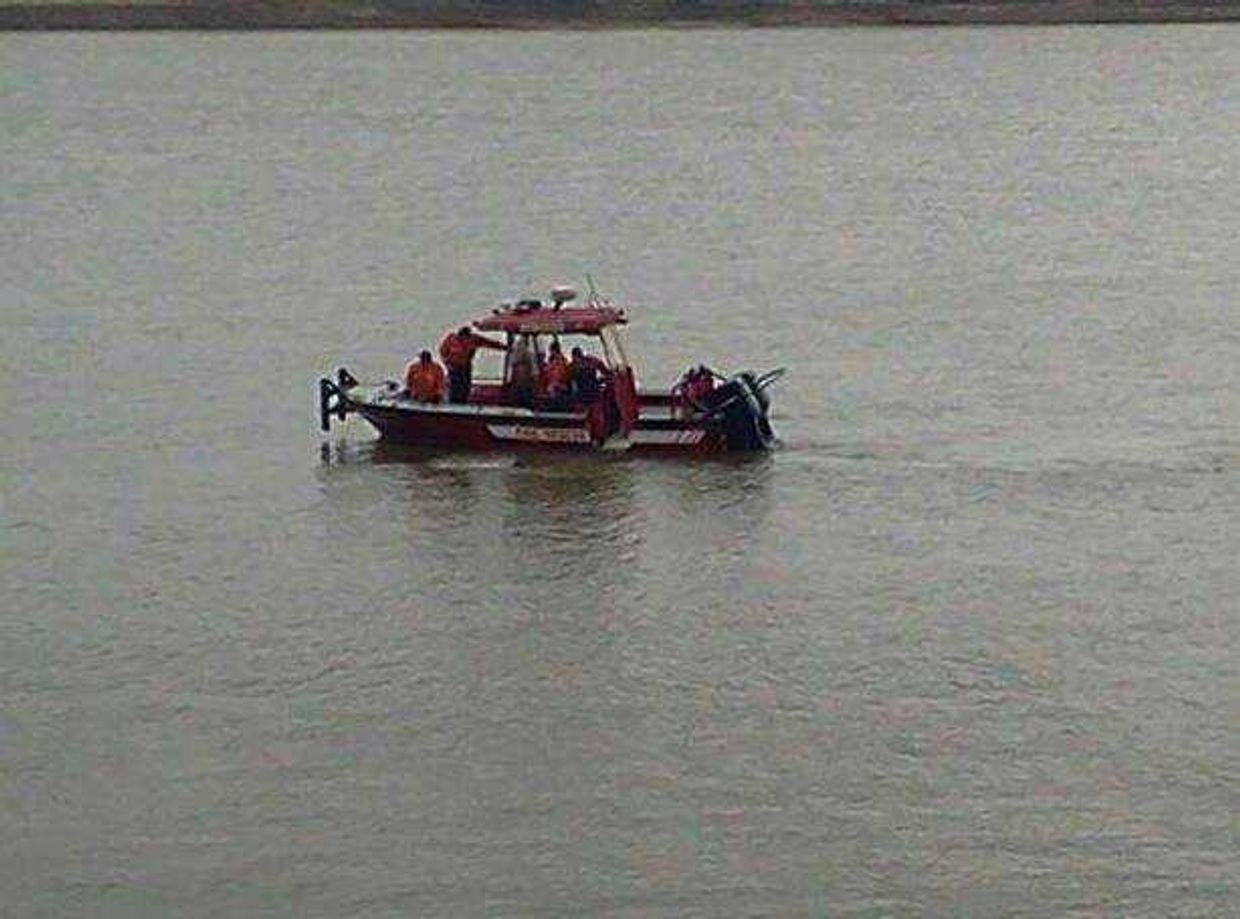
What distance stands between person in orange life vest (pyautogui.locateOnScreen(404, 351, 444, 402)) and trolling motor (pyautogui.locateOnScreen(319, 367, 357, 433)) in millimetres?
563

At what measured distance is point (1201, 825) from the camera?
14.9 meters

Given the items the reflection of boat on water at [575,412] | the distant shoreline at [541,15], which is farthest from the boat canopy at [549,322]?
the distant shoreline at [541,15]

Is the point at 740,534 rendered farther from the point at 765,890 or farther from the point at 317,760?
the point at 765,890

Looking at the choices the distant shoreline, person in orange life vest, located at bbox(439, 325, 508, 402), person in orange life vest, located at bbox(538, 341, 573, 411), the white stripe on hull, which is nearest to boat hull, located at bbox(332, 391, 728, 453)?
the white stripe on hull

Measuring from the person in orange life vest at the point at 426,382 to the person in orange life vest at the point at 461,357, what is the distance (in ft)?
0.29

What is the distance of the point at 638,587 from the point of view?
65.6 feet

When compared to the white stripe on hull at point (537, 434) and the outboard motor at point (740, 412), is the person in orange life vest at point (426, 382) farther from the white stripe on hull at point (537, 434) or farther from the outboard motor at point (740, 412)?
the outboard motor at point (740, 412)

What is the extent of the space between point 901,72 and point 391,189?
39810mm

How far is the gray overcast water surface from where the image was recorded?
48.0 feet

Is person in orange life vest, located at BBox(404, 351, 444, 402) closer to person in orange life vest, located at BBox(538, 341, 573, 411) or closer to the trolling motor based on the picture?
the trolling motor

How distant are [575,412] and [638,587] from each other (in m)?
4.08

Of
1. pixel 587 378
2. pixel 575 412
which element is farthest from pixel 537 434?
pixel 587 378

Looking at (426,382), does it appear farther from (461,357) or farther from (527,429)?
(527,429)

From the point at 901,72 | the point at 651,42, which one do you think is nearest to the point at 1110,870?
the point at 901,72
